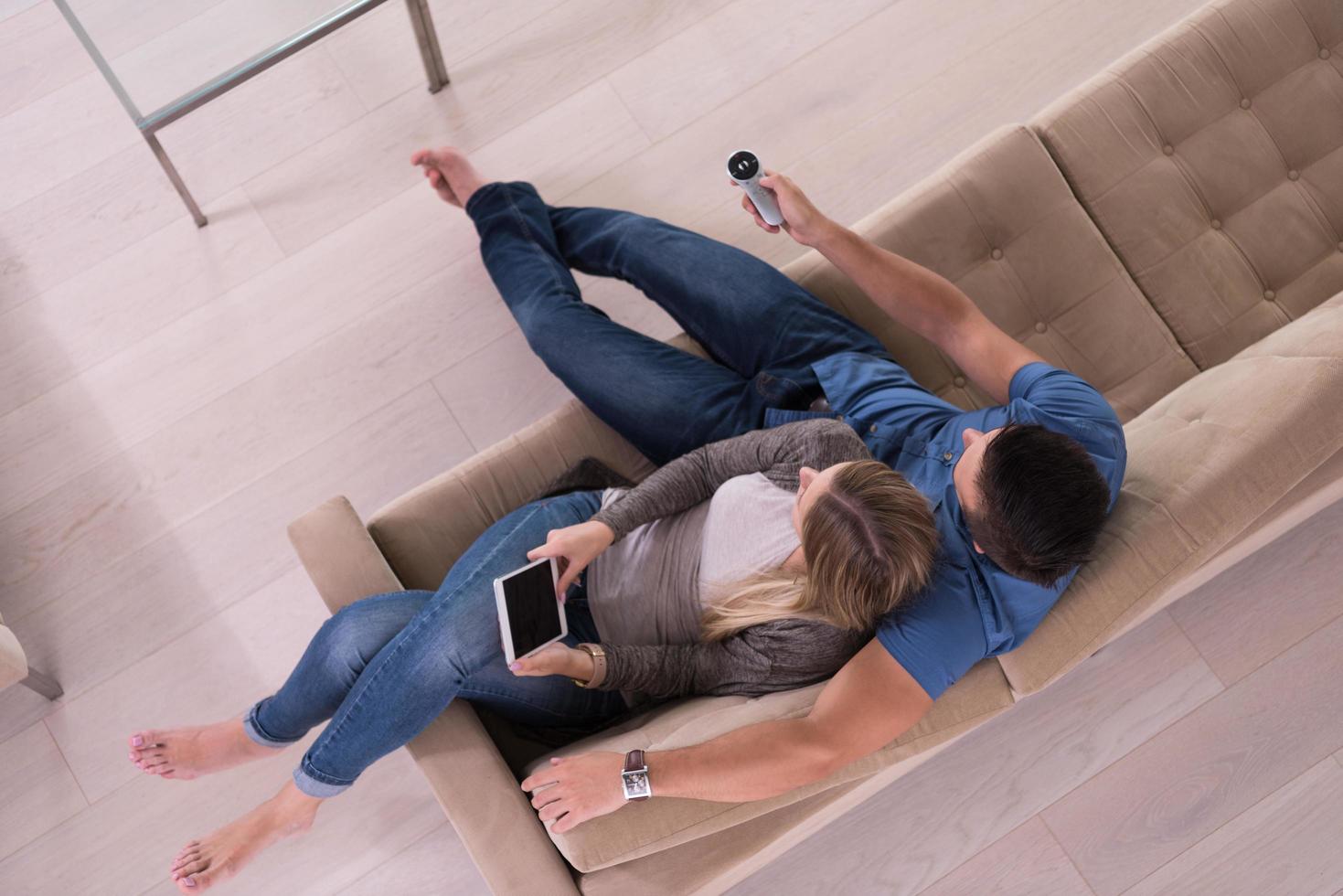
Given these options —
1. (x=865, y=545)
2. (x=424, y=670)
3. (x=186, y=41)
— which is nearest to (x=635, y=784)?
(x=424, y=670)

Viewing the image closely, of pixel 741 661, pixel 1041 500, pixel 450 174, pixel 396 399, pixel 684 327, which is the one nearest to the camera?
pixel 1041 500

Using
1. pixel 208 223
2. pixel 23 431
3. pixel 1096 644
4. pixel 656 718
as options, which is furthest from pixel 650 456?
pixel 23 431

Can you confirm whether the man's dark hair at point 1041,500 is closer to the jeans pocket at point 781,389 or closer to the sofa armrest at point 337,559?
the jeans pocket at point 781,389

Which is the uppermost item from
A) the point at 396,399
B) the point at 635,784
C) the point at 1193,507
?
the point at 396,399

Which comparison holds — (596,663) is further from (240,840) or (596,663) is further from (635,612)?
(240,840)

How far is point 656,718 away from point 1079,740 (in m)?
0.97

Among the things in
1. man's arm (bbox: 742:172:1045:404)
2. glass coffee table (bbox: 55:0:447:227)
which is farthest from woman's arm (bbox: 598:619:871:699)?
glass coffee table (bbox: 55:0:447:227)

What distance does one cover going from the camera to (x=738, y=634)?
5.11 ft

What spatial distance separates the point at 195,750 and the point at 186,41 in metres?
1.32

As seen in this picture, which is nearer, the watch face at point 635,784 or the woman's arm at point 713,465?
the watch face at point 635,784

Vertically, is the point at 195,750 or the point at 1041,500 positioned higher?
the point at 195,750

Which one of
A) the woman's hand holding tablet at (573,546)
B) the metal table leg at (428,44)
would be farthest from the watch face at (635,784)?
the metal table leg at (428,44)

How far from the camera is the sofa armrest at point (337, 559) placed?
1607mm

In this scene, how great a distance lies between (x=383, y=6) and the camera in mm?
2412
